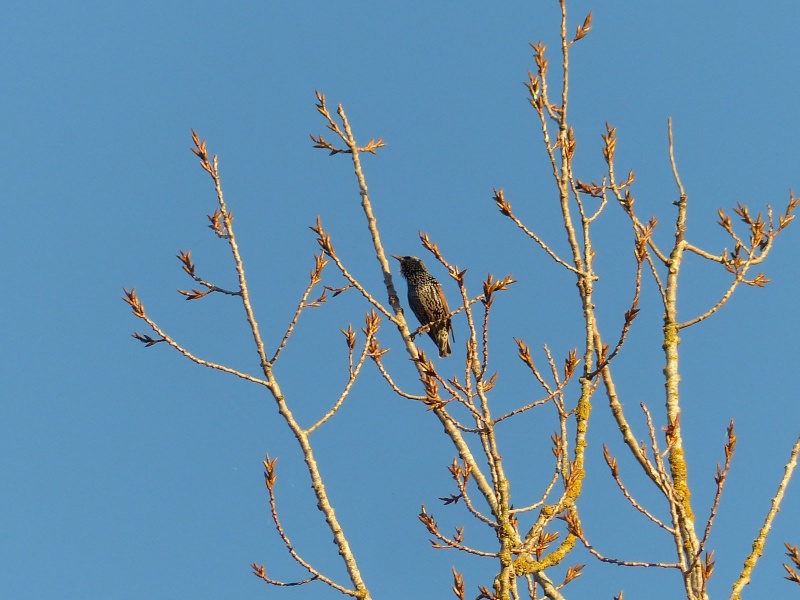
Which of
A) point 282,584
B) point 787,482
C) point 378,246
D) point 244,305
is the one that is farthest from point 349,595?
point 378,246

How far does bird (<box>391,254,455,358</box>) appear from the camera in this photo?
1076cm

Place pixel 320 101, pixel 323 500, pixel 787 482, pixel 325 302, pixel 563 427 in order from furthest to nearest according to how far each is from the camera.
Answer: pixel 320 101 < pixel 325 302 < pixel 323 500 < pixel 563 427 < pixel 787 482

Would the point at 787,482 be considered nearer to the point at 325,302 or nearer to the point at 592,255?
the point at 592,255

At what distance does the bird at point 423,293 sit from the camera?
10758 mm

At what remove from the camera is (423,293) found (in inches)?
425

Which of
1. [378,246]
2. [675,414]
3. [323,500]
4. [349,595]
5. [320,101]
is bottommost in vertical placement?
[349,595]

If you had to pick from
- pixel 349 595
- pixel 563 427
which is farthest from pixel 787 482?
pixel 349 595

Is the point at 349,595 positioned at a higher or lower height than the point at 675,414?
lower

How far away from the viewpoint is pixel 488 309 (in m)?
4.60

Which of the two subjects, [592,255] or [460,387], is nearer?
[460,387]

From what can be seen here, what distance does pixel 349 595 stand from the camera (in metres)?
4.85

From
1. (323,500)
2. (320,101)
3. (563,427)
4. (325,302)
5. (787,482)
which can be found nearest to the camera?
(787,482)

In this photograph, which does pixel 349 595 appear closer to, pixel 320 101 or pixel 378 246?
pixel 378 246

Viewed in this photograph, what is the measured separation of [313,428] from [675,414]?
186cm
